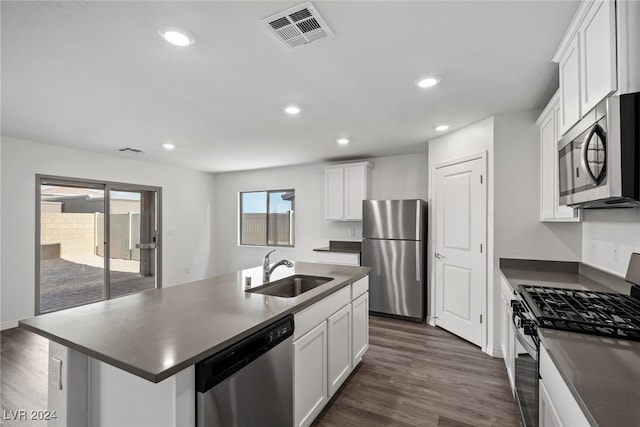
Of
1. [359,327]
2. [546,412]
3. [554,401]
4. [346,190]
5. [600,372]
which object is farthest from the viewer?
[346,190]

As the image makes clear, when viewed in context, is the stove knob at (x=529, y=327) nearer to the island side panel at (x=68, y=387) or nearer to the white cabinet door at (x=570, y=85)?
the white cabinet door at (x=570, y=85)

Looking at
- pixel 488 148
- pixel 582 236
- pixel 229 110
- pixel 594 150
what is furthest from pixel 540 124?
pixel 229 110

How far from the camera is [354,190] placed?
4844mm

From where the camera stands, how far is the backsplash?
69.1 inches

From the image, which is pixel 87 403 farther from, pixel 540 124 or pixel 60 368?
pixel 540 124

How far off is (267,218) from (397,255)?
3.09m

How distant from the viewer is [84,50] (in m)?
1.82

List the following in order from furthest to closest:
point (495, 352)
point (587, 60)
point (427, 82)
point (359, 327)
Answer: point (495, 352) < point (359, 327) < point (427, 82) < point (587, 60)

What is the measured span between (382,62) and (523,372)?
204 cm

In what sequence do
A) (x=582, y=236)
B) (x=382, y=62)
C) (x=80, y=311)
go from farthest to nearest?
1. (x=582, y=236)
2. (x=382, y=62)
3. (x=80, y=311)

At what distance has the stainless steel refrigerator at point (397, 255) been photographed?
157 inches

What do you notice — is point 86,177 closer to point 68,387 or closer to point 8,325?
point 8,325

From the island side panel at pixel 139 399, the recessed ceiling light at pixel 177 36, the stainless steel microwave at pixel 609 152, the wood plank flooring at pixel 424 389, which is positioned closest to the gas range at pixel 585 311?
the stainless steel microwave at pixel 609 152

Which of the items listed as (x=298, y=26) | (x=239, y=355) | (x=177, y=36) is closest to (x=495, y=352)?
(x=239, y=355)
